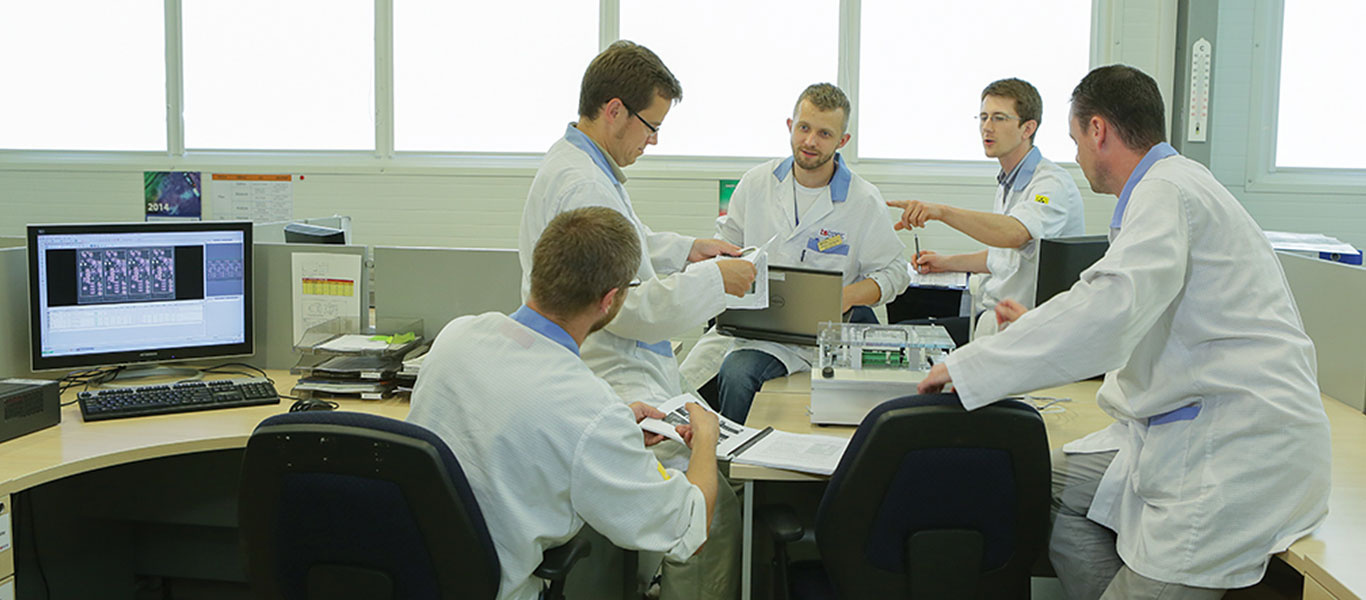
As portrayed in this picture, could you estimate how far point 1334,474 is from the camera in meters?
2.08

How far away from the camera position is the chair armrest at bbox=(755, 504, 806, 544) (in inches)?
77.5

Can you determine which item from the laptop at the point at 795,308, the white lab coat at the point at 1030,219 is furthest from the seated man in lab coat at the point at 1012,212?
the laptop at the point at 795,308

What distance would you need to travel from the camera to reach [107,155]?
5.55 meters

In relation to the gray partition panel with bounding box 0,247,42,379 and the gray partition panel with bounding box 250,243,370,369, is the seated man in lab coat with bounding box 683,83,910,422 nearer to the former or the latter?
the gray partition panel with bounding box 250,243,370,369

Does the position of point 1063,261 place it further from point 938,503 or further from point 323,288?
point 323,288

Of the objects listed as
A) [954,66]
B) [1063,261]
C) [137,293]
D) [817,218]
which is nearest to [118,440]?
[137,293]

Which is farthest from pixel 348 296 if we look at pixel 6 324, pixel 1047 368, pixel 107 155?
pixel 107 155

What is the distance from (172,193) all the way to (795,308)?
3.97m

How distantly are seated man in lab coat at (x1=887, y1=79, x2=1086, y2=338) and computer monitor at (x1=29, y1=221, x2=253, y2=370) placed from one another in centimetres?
194

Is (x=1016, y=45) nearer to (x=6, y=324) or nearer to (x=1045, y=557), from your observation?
(x=1045, y=557)

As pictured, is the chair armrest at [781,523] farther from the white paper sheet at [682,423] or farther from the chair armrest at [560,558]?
the chair armrest at [560,558]

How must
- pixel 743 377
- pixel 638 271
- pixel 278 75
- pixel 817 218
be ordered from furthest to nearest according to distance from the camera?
1. pixel 278 75
2. pixel 817 218
3. pixel 743 377
4. pixel 638 271

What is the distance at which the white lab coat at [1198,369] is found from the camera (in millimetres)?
1733

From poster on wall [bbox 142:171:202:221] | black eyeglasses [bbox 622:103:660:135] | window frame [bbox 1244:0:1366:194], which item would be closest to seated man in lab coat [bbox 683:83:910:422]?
black eyeglasses [bbox 622:103:660:135]
